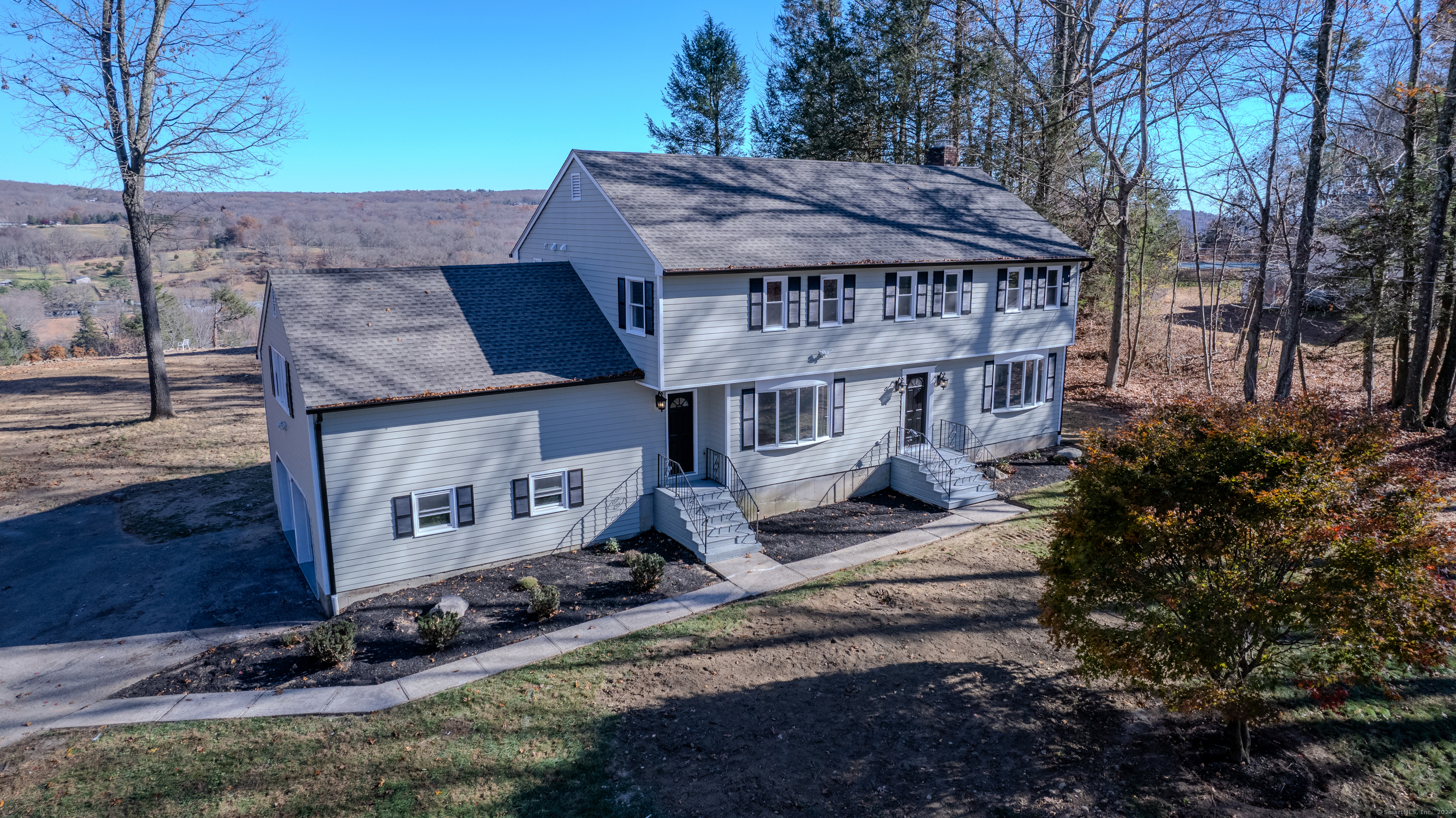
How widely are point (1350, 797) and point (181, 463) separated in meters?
29.4

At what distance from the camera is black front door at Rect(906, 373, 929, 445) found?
20938mm

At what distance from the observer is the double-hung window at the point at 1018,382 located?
877 inches

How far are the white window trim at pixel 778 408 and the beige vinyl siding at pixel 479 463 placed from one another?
2356 mm

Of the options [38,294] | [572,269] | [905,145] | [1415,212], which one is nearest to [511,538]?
[572,269]

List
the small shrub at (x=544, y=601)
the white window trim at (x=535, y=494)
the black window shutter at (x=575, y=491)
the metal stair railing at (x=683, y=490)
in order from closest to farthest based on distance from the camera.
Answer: the small shrub at (x=544, y=601), the white window trim at (x=535, y=494), the black window shutter at (x=575, y=491), the metal stair railing at (x=683, y=490)

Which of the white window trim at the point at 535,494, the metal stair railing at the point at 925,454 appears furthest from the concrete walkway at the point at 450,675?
the metal stair railing at the point at 925,454

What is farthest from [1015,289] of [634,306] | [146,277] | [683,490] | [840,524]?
[146,277]

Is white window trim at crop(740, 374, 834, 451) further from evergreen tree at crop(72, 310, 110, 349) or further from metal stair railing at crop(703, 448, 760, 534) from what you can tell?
evergreen tree at crop(72, 310, 110, 349)

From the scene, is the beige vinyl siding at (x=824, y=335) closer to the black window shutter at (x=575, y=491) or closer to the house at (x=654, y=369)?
the house at (x=654, y=369)

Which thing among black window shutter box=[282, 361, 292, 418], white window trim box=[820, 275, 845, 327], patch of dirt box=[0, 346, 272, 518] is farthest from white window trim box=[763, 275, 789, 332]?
patch of dirt box=[0, 346, 272, 518]

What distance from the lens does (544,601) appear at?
1376 cm

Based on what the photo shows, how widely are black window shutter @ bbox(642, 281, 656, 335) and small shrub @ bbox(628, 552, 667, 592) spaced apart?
488 cm

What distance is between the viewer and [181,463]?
24203mm

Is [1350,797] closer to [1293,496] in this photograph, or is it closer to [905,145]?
[1293,496]
